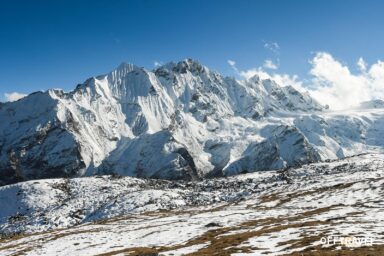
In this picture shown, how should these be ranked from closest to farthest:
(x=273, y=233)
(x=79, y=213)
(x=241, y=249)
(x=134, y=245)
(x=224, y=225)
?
(x=241, y=249), (x=273, y=233), (x=134, y=245), (x=224, y=225), (x=79, y=213)

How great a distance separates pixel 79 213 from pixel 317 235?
505ft

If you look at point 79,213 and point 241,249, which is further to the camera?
point 79,213

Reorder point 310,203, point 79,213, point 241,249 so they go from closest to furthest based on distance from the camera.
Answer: point 241,249 → point 310,203 → point 79,213

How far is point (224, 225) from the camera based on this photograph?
87500 mm

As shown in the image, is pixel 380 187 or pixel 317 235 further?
pixel 380 187

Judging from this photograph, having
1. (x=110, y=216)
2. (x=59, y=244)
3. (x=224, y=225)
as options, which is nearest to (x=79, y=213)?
(x=110, y=216)

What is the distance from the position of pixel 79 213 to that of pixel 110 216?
2235 cm

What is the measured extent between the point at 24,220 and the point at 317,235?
173650 mm

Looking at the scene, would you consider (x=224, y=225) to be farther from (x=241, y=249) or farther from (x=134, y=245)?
(x=241, y=249)

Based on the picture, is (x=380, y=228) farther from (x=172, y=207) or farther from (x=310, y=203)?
(x=172, y=207)

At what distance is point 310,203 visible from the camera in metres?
122

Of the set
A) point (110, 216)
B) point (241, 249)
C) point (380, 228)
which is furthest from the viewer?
point (110, 216)

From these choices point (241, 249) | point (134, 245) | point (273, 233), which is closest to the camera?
point (241, 249)

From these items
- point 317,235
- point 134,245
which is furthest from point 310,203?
point 317,235
